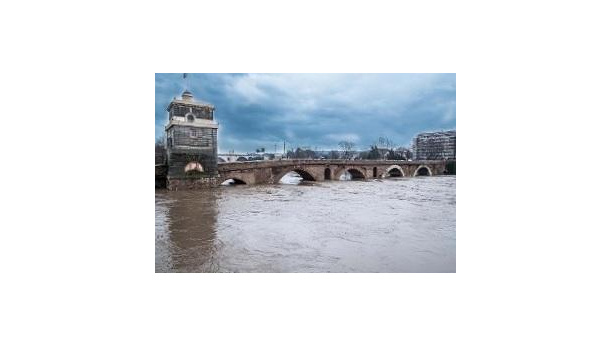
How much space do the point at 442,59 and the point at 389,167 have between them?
30.5ft

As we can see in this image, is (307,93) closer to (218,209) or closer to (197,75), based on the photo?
(197,75)

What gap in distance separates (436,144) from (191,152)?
598cm

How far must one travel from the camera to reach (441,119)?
4477mm

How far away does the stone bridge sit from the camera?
31.6ft

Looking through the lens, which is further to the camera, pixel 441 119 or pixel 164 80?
pixel 441 119

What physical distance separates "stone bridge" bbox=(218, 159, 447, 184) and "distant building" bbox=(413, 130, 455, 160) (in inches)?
20.9

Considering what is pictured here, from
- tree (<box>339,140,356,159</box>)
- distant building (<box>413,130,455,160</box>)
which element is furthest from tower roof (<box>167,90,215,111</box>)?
distant building (<box>413,130,455,160</box>)

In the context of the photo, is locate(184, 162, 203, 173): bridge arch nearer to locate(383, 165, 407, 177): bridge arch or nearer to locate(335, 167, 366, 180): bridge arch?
locate(335, 167, 366, 180): bridge arch

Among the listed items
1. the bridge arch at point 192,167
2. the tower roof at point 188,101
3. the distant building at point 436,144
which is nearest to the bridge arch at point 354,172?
the distant building at point 436,144

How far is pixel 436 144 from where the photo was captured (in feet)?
20.8

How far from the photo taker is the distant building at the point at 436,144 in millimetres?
4457

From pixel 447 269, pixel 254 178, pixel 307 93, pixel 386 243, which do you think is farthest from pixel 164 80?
pixel 254 178

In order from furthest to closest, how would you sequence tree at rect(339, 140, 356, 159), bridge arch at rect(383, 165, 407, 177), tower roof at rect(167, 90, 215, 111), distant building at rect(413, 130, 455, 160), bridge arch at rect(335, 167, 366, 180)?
bridge arch at rect(335, 167, 366, 180) → bridge arch at rect(383, 165, 407, 177) → tree at rect(339, 140, 356, 159) → tower roof at rect(167, 90, 215, 111) → distant building at rect(413, 130, 455, 160)

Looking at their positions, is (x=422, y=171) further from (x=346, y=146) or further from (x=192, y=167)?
(x=192, y=167)
